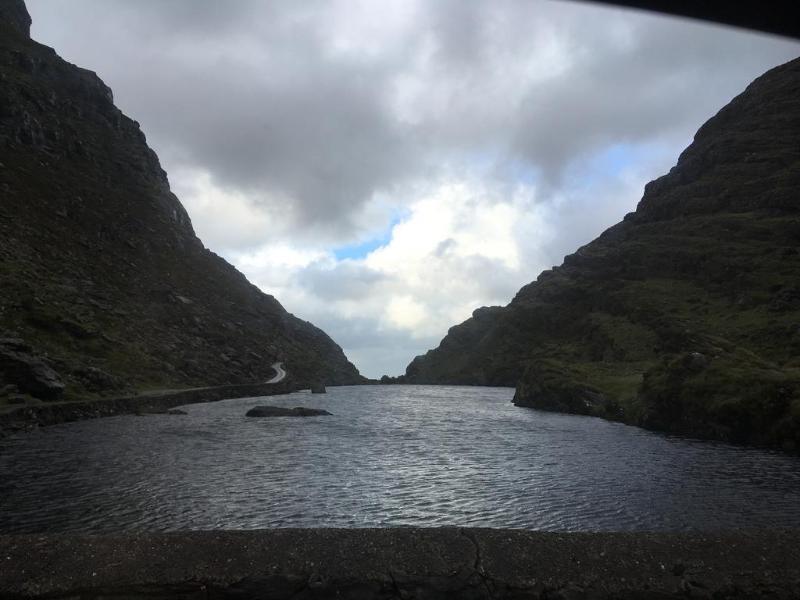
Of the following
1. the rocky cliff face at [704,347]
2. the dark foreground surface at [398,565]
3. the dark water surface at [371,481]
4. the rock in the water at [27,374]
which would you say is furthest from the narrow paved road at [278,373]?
the dark foreground surface at [398,565]

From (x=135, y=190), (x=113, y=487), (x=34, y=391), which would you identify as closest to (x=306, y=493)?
(x=113, y=487)

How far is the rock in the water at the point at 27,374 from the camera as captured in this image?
54.9m

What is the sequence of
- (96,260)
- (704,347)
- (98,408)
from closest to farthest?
(98,408), (704,347), (96,260)

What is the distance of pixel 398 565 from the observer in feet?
27.4

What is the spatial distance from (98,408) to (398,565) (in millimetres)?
61929

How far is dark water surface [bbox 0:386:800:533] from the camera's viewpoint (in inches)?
901

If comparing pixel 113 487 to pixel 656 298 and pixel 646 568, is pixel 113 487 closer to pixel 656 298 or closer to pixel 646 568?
pixel 646 568

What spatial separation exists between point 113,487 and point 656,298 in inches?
7093

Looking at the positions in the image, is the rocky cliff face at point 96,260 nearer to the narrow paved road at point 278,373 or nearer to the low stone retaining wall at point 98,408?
the narrow paved road at point 278,373

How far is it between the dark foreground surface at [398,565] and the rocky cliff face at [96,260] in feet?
202

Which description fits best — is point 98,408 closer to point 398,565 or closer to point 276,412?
point 276,412

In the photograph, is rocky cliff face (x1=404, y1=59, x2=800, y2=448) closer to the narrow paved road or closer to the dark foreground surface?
the dark foreground surface

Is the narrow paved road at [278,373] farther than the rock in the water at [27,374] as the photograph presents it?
Yes

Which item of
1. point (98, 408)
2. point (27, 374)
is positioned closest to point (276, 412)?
point (98, 408)
